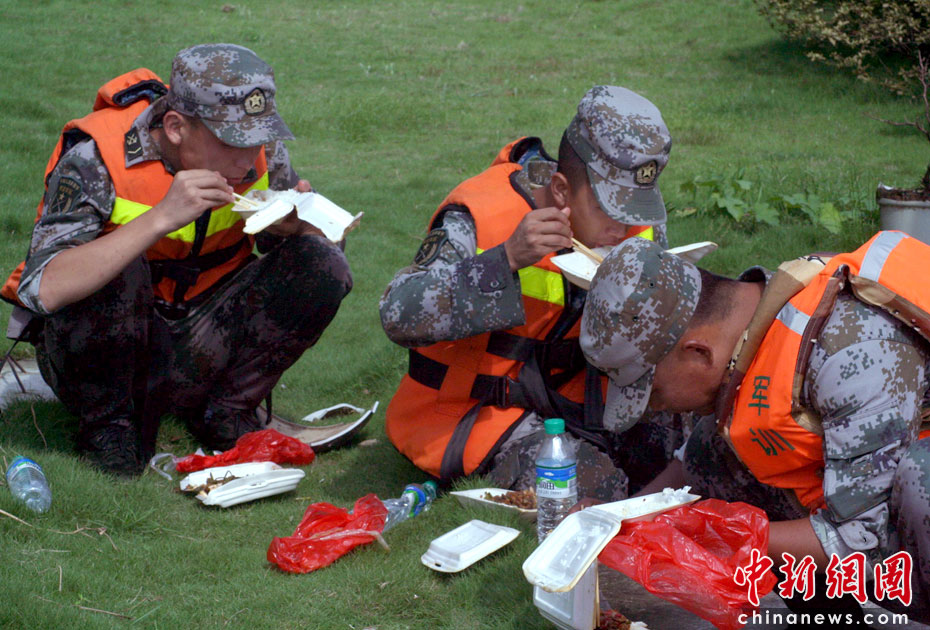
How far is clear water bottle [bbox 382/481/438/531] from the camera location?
150 inches

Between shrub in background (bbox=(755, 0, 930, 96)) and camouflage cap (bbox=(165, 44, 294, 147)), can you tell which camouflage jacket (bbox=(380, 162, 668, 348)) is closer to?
camouflage cap (bbox=(165, 44, 294, 147))

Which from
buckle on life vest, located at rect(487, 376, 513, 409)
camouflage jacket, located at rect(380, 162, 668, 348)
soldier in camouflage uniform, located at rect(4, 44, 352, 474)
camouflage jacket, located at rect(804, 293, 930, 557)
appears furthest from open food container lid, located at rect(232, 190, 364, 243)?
camouflage jacket, located at rect(804, 293, 930, 557)

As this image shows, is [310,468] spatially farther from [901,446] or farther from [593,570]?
[901,446]

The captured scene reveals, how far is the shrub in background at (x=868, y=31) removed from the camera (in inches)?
361

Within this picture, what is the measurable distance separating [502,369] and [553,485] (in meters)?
0.71

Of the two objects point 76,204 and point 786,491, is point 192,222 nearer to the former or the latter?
point 76,204

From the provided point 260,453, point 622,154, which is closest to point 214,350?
point 260,453

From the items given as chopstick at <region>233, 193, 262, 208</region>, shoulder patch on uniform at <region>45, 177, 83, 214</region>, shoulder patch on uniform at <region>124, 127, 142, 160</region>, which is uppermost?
shoulder patch on uniform at <region>124, 127, 142, 160</region>

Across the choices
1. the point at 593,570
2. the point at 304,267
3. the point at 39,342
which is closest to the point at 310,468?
the point at 304,267

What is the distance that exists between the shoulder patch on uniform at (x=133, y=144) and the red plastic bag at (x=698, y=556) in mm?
2747

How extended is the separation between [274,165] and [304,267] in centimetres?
61

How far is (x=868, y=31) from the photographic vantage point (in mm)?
9375

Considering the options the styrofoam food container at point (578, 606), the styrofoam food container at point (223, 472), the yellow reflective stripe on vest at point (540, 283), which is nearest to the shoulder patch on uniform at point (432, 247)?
the yellow reflective stripe on vest at point (540, 283)

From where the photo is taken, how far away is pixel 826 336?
2695mm
